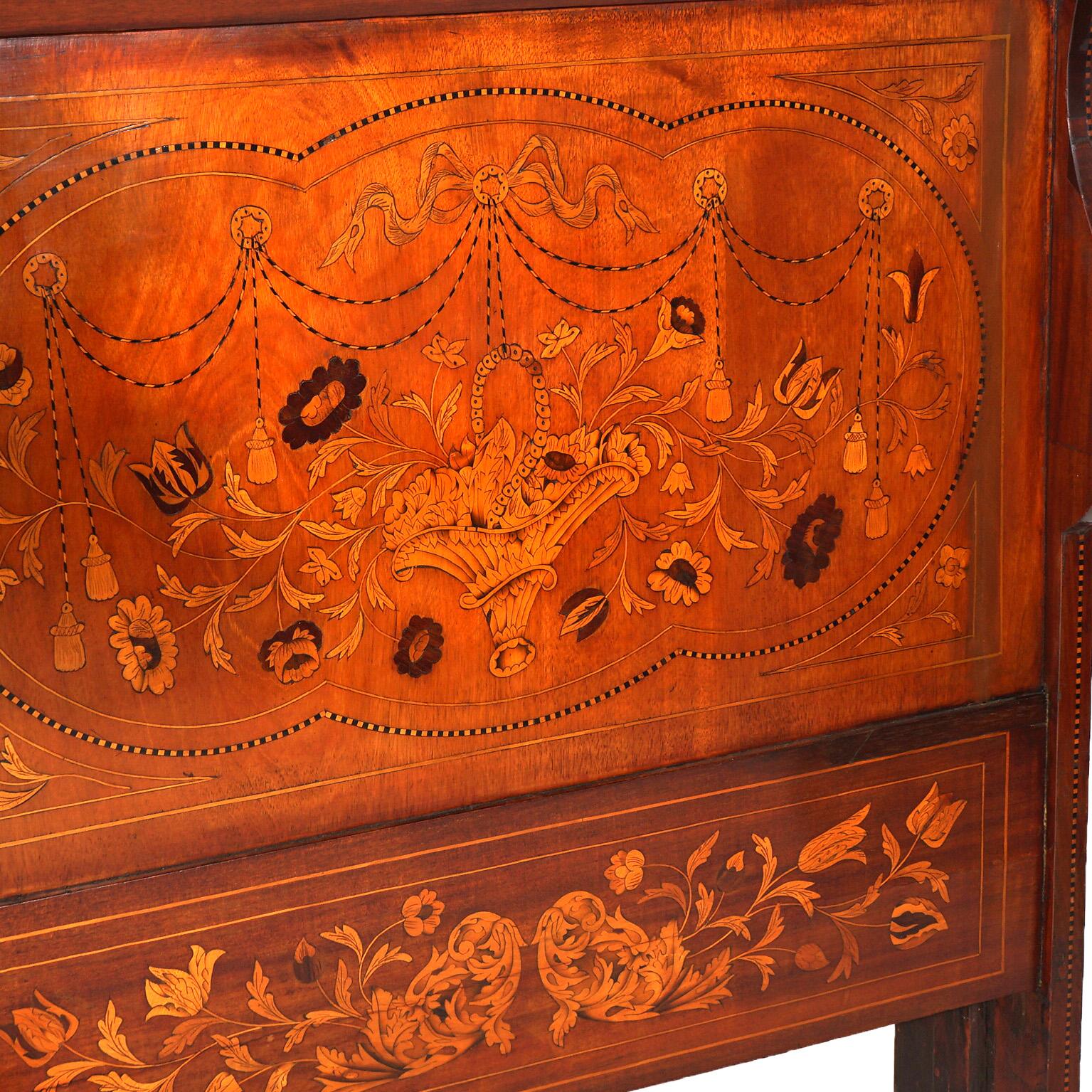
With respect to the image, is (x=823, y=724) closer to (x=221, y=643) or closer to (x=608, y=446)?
(x=608, y=446)

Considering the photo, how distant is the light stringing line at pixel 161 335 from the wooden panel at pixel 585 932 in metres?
0.43

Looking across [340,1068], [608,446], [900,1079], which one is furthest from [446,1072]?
[900,1079]

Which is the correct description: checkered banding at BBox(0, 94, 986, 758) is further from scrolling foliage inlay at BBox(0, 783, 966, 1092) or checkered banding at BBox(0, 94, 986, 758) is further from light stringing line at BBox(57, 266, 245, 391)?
scrolling foliage inlay at BBox(0, 783, 966, 1092)

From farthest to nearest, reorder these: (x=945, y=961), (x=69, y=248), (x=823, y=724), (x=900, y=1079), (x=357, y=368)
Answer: (x=900, y=1079) → (x=945, y=961) → (x=823, y=724) → (x=357, y=368) → (x=69, y=248)

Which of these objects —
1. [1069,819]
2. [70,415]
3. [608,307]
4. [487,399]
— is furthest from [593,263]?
[1069,819]

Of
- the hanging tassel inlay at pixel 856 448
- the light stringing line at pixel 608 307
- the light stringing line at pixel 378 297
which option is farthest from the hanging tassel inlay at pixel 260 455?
the hanging tassel inlay at pixel 856 448

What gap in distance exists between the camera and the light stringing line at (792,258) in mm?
1251

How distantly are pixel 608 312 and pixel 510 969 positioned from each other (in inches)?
23.5

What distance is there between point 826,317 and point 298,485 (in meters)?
0.50

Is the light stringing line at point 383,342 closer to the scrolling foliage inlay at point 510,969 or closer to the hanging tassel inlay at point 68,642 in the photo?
the hanging tassel inlay at point 68,642

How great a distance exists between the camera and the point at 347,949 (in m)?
1.25

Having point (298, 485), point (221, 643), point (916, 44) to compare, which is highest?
point (916, 44)

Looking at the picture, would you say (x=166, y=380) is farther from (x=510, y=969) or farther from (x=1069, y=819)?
(x=1069, y=819)

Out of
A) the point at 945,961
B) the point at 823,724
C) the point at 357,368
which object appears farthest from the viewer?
the point at 945,961
